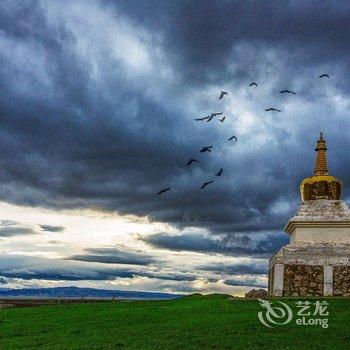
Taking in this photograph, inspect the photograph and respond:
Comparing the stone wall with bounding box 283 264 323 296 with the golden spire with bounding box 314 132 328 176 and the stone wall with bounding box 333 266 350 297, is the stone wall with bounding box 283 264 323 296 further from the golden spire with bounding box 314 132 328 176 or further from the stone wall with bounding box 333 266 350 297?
the golden spire with bounding box 314 132 328 176

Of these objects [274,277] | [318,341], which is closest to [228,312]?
[318,341]

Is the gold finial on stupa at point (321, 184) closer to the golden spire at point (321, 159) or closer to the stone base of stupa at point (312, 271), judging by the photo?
the golden spire at point (321, 159)

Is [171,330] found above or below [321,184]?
below

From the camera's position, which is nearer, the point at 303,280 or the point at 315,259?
the point at 303,280

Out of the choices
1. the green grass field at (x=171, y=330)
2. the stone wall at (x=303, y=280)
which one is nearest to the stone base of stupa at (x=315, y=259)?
the stone wall at (x=303, y=280)

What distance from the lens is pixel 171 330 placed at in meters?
27.6

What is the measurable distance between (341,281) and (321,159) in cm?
1395

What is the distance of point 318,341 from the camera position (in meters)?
23.5

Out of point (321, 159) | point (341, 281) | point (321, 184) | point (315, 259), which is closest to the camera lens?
point (341, 281)

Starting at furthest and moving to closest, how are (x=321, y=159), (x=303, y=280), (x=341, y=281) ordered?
(x=321, y=159) → (x=303, y=280) → (x=341, y=281)

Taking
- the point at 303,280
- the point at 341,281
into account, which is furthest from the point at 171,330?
the point at 341,281

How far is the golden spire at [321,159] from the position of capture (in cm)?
5559

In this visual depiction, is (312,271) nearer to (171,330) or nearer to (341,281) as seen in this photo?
(341,281)

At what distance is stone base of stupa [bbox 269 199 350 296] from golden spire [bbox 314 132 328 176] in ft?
17.0
